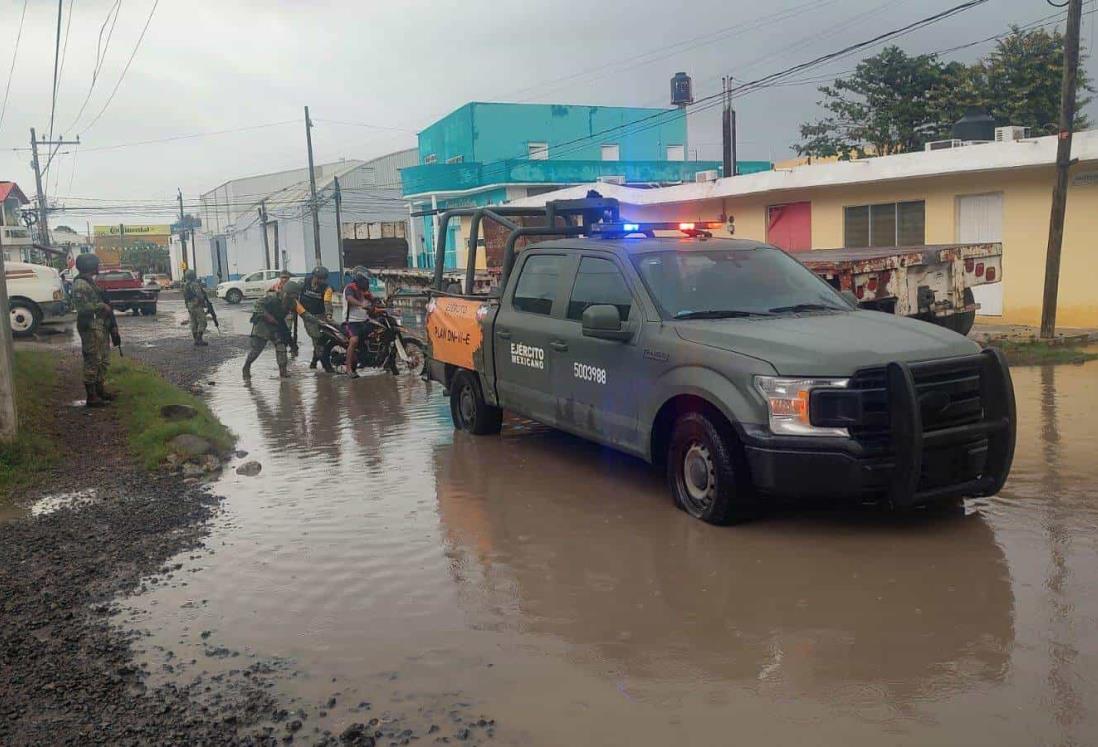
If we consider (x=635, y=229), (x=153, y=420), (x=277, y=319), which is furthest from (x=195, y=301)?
(x=635, y=229)

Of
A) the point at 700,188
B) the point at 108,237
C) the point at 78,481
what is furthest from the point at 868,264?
the point at 108,237

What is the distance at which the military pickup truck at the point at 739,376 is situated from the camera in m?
5.59

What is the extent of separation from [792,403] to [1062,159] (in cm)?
1265

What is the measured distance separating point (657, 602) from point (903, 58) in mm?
36215

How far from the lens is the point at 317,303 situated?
52.3 ft

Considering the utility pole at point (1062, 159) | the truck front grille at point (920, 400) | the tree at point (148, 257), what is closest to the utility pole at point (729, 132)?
the utility pole at point (1062, 159)

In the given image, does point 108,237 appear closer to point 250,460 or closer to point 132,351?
point 132,351

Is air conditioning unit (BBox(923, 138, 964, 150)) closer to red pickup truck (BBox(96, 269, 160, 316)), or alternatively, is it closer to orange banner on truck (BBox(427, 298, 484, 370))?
orange banner on truck (BBox(427, 298, 484, 370))

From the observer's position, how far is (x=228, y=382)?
15.5 m

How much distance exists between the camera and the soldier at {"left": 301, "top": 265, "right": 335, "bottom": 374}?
15797 millimetres

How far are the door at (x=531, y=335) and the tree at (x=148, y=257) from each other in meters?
104

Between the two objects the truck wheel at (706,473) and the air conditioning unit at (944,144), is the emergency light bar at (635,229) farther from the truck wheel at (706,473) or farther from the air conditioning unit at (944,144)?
the air conditioning unit at (944,144)

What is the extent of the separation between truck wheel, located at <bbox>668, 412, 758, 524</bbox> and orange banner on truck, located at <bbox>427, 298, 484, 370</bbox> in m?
2.95

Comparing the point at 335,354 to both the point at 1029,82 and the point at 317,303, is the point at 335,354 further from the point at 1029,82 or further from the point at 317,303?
the point at 1029,82
